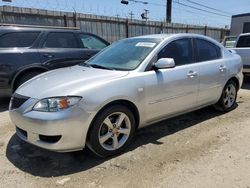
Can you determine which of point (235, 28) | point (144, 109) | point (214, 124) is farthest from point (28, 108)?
point (235, 28)

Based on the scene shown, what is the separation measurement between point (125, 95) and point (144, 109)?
16.8 inches

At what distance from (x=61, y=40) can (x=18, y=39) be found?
108cm

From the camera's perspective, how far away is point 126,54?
14.5 ft

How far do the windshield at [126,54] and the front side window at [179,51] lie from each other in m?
0.19

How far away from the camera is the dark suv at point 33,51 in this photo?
→ 5.99 metres

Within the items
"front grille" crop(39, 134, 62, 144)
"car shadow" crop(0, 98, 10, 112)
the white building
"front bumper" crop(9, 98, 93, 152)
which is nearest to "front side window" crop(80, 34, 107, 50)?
"car shadow" crop(0, 98, 10, 112)

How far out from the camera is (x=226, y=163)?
11.7 feet

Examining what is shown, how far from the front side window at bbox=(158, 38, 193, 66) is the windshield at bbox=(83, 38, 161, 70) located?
0.63ft

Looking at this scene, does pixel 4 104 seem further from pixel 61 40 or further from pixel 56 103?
pixel 56 103

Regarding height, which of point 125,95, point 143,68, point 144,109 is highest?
point 143,68

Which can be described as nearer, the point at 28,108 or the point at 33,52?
the point at 28,108

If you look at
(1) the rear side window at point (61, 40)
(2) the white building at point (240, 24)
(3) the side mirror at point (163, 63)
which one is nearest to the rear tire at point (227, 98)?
A: (3) the side mirror at point (163, 63)

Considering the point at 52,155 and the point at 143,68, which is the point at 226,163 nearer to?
the point at 143,68

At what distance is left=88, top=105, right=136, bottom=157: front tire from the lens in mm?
3494
